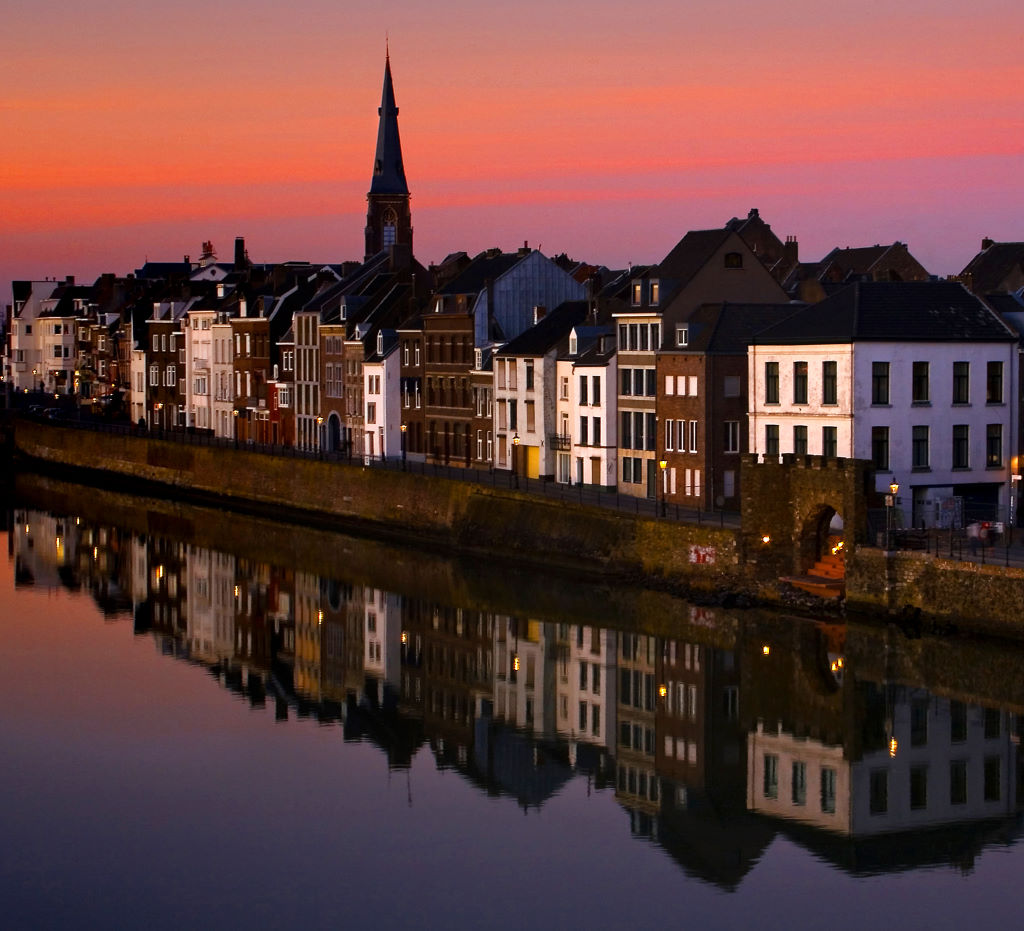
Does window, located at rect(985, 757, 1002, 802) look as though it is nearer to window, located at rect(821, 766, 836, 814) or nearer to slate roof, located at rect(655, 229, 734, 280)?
window, located at rect(821, 766, 836, 814)

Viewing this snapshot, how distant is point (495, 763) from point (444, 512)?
28.1m

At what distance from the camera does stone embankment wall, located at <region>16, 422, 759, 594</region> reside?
5188cm

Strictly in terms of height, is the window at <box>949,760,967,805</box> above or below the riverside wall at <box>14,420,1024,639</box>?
below

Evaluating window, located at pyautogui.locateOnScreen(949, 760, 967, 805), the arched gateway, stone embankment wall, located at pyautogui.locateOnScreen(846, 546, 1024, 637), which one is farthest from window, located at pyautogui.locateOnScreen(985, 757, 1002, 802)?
the arched gateway

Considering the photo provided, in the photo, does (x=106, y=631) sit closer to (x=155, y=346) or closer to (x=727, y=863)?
(x=727, y=863)

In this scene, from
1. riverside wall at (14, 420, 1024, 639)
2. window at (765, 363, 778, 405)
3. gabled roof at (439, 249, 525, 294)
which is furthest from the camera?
gabled roof at (439, 249, 525, 294)

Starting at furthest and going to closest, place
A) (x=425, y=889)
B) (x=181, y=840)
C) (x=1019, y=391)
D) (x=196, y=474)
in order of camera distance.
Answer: (x=196, y=474) < (x=1019, y=391) < (x=181, y=840) < (x=425, y=889)

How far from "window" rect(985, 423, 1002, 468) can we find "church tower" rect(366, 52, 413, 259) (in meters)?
65.9

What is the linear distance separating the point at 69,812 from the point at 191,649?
1662 cm

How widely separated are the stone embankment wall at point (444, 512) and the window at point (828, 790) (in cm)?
1373

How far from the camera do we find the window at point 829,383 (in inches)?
2029

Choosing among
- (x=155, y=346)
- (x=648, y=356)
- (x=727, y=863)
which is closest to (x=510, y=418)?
(x=648, y=356)

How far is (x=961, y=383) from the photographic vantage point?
172 feet

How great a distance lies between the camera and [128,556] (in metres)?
67.6
